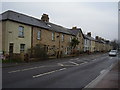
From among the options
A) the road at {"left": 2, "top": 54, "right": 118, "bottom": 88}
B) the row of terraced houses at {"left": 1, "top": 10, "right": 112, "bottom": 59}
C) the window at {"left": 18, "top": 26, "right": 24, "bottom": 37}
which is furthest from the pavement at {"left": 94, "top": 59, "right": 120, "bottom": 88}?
the window at {"left": 18, "top": 26, "right": 24, "bottom": 37}

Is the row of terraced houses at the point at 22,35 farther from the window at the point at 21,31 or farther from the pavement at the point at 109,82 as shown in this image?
the pavement at the point at 109,82

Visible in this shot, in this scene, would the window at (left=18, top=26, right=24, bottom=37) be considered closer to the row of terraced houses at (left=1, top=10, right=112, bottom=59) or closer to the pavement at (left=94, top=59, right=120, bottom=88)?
the row of terraced houses at (left=1, top=10, right=112, bottom=59)

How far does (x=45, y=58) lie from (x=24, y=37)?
4539 mm

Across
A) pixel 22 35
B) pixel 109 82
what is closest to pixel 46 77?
pixel 109 82

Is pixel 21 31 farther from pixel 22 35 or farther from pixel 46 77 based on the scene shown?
pixel 46 77

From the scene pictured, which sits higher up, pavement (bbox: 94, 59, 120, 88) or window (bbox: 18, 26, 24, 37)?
window (bbox: 18, 26, 24, 37)

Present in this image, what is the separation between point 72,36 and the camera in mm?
44344

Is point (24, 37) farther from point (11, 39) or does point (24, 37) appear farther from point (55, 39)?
point (55, 39)

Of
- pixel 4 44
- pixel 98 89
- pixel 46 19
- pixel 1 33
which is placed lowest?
pixel 98 89

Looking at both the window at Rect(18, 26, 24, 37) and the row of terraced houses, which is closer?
the row of terraced houses

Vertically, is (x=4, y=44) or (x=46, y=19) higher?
(x=46, y=19)

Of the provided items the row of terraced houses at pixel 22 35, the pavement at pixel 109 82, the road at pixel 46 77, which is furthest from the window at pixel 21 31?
the pavement at pixel 109 82

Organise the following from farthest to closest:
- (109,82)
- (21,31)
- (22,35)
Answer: (22,35) → (21,31) → (109,82)

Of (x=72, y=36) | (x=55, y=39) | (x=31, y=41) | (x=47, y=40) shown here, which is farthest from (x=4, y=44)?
(x=72, y=36)
